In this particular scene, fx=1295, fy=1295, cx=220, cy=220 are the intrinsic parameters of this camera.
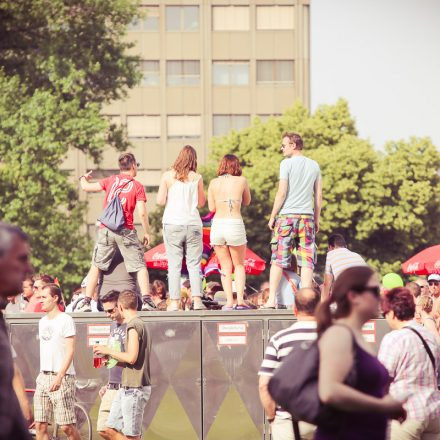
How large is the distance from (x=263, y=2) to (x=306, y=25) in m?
3.09

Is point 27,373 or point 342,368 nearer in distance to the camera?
point 342,368

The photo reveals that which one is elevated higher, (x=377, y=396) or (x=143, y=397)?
(x=377, y=396)

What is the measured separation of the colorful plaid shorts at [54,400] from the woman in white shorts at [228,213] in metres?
2.26

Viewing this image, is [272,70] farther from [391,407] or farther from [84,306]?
[391,407]

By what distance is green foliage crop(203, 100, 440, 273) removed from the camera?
173 feet

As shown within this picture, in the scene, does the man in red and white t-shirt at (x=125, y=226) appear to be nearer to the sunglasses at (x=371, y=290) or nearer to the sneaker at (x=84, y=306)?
the sneaker at (x=84, y=306)

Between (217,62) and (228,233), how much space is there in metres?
66.2

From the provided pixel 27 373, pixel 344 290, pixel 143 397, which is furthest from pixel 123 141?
pixel 344 290

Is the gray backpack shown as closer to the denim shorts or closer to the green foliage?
the denim shorts

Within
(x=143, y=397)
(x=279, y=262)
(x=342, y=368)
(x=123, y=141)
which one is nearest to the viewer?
(x=342, y=368)

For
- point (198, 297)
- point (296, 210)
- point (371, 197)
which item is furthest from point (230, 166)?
point (371, 197)

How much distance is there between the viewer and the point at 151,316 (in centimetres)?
1524

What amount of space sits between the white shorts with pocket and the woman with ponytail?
7907 mm

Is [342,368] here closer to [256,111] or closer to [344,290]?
[344,290]
